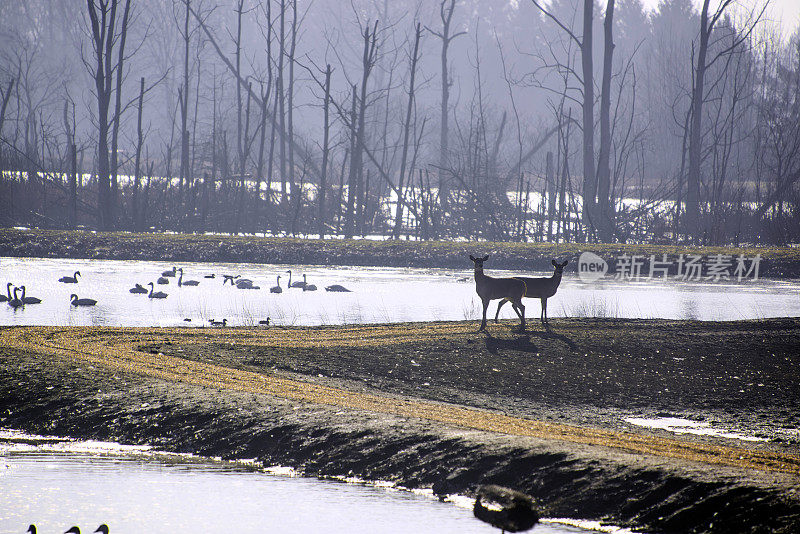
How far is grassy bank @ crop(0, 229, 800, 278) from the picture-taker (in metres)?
31.8

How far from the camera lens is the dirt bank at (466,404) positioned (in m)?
7.60

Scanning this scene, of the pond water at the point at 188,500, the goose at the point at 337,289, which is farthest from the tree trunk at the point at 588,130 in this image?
the pond water at the point at 188,500

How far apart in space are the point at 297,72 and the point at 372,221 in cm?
5664

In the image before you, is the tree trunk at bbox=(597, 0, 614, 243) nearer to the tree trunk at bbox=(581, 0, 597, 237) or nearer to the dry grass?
the tree trunk at bbox=(581, 0, 597, 237)

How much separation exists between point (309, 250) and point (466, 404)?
22.1 metres

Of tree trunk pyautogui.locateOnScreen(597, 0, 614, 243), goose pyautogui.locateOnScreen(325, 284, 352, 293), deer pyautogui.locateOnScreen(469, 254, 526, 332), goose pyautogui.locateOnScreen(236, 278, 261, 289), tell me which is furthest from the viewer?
tree trunk pyautogui.locateOnScreen(597, 0, 614, 243)

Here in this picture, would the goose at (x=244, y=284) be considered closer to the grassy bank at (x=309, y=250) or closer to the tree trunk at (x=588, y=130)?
the grassy bank at (x=309, y=250)

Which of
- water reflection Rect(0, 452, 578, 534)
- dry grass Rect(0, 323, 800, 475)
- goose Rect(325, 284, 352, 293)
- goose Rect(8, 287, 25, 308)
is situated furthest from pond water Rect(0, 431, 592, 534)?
goose Rect(325, 284, 352, 293)

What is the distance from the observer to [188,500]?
301 inches

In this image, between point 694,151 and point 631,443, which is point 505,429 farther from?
point 694,151

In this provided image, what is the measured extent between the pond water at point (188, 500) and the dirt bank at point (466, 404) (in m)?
0.48

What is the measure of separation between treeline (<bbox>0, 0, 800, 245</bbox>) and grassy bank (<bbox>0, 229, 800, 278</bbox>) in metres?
2.29

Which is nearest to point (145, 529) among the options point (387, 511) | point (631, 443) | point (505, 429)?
point (387, 511)

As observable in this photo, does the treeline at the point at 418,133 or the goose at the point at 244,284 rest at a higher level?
the treeline at the point at 418,133
